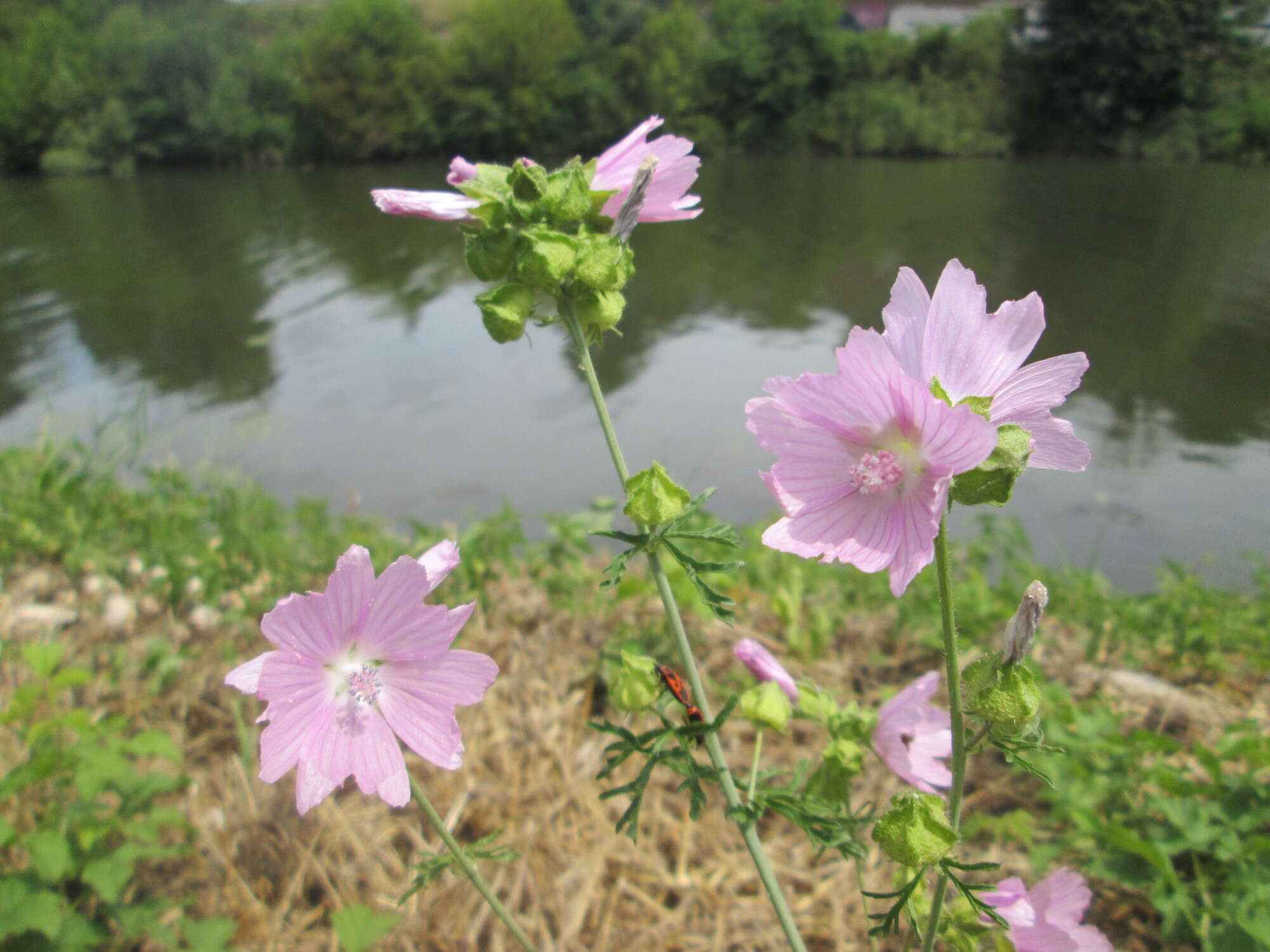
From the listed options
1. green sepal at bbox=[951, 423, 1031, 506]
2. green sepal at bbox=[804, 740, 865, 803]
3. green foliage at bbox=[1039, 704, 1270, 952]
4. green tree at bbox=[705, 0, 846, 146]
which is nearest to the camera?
green sepal at bbox=[951, 423, 1031, 506]

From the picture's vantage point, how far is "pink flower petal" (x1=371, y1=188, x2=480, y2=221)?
2.83 feet

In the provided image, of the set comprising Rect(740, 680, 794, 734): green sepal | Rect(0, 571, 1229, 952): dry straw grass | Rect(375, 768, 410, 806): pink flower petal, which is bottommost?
Rect(0, 571, 1229, 952): dry straw grass

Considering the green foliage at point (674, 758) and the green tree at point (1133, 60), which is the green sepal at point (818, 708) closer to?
the green foliage at point (674, 758)

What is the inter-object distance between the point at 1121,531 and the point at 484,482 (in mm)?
2775

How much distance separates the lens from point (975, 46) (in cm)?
2073

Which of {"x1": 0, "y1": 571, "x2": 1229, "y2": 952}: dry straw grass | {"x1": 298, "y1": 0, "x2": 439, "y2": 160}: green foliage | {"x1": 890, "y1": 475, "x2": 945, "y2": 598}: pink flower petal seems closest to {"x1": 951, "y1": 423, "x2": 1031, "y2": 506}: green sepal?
{"x1": 890, "y1": 475, "x2": 945, "y2": 598}: pink flower petal

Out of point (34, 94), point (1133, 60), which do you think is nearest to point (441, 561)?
point (1133, 60)

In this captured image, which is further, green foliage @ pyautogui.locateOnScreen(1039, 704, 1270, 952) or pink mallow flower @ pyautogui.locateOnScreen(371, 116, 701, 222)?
green foliage @ pyautogui.locateOnScreen(1039, 704, 1270, 952)

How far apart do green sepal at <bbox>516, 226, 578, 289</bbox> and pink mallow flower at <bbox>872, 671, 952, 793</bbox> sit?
2.09ft

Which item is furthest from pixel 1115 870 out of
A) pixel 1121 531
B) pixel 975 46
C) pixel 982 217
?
pixel 975 46

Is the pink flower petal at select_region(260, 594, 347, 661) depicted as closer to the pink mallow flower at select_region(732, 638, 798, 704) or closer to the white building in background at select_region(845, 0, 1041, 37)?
→ the pink mallow flower at select_region(732, 638, 798, 704)

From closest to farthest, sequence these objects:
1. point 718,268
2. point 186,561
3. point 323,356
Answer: point 186,561, point 323,356, point 718,268

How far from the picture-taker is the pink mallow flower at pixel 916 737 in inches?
39.9

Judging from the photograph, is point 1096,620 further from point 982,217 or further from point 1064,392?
point 982,217
